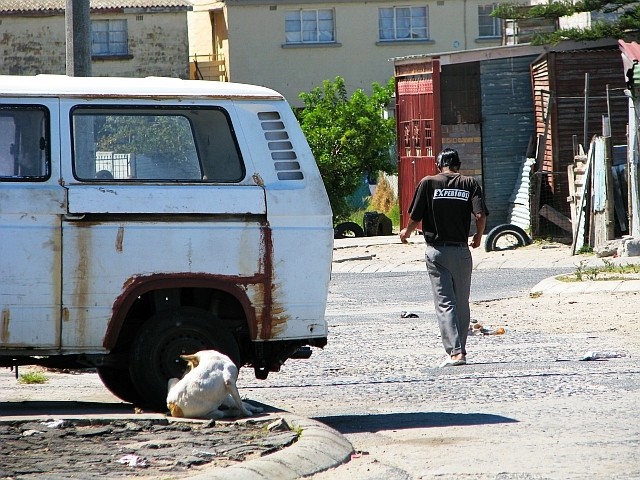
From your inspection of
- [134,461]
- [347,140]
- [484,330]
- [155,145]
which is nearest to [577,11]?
[347,140]

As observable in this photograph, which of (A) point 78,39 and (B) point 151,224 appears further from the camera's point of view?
(A) point 78,39

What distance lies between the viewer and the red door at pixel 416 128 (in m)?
26.6

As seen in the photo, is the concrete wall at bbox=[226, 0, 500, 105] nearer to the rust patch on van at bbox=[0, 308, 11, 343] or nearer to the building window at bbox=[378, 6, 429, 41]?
the building window at bbox=[378, 6, 429, 41]

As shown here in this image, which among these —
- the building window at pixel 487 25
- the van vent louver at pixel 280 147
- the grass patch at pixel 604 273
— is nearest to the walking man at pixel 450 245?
the van vent louver at pixel 280 147

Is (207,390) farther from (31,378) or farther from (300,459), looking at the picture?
(31,378)

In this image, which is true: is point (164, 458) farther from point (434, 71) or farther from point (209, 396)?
point (434, 71)

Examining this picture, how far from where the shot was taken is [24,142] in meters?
7.70

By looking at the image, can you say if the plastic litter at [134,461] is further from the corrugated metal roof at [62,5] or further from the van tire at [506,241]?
the corrugated metal roof at [62,5]

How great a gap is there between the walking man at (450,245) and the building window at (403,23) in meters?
32.4

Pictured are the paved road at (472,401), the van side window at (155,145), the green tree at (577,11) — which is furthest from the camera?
the green tree at (577,11)

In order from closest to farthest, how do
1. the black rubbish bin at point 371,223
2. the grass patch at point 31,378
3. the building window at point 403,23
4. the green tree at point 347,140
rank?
the grass patch at point 31,378 < the black rubbish bin at point 371,223 < the green tree at point 347,140 < the building window at point 403,23

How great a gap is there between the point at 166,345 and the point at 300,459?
1776 millimetres

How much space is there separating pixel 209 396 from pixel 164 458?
1.03m

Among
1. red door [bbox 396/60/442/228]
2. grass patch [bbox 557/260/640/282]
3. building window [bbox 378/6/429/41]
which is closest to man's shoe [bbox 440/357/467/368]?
grass patch [bbox 557/260/640/282]
